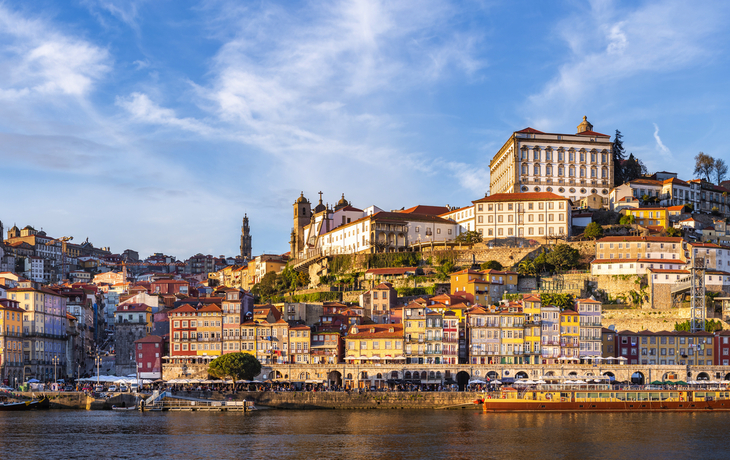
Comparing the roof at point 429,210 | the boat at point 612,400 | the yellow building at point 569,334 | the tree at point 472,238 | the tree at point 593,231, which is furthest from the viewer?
the roof at point 429,210

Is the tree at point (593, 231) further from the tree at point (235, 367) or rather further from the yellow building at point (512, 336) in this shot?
the tree at point (235, 367)

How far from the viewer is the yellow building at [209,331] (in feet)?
268

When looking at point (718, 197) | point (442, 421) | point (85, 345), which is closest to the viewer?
point (442, 421)

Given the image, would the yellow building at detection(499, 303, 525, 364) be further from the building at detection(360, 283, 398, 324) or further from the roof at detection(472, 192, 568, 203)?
the roof at detection(472, 192, 568, 203)

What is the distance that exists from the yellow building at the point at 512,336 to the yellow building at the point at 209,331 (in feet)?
82.2

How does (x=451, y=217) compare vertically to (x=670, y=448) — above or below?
above

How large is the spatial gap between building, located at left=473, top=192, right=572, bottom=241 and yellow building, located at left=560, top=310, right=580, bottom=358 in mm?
24016

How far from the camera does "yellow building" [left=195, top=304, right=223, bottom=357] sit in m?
81.8

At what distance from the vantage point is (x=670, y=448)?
48094mm

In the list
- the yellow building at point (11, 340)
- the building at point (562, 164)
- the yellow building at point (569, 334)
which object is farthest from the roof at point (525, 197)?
the yellow building at point (11, 340)

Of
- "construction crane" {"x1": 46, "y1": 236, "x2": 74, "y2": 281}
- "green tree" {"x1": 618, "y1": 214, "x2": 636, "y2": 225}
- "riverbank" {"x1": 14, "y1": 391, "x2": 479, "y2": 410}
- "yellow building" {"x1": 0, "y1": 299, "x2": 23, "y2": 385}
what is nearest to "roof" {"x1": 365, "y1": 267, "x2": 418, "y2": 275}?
"green tree" {"x1": 618, "y1": 214, "x2": 636, "y2": 225}

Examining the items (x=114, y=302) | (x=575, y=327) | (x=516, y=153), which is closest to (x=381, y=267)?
(x=516, y=153)

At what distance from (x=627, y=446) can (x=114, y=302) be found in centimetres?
8648

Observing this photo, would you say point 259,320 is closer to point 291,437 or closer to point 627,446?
point 291,437
